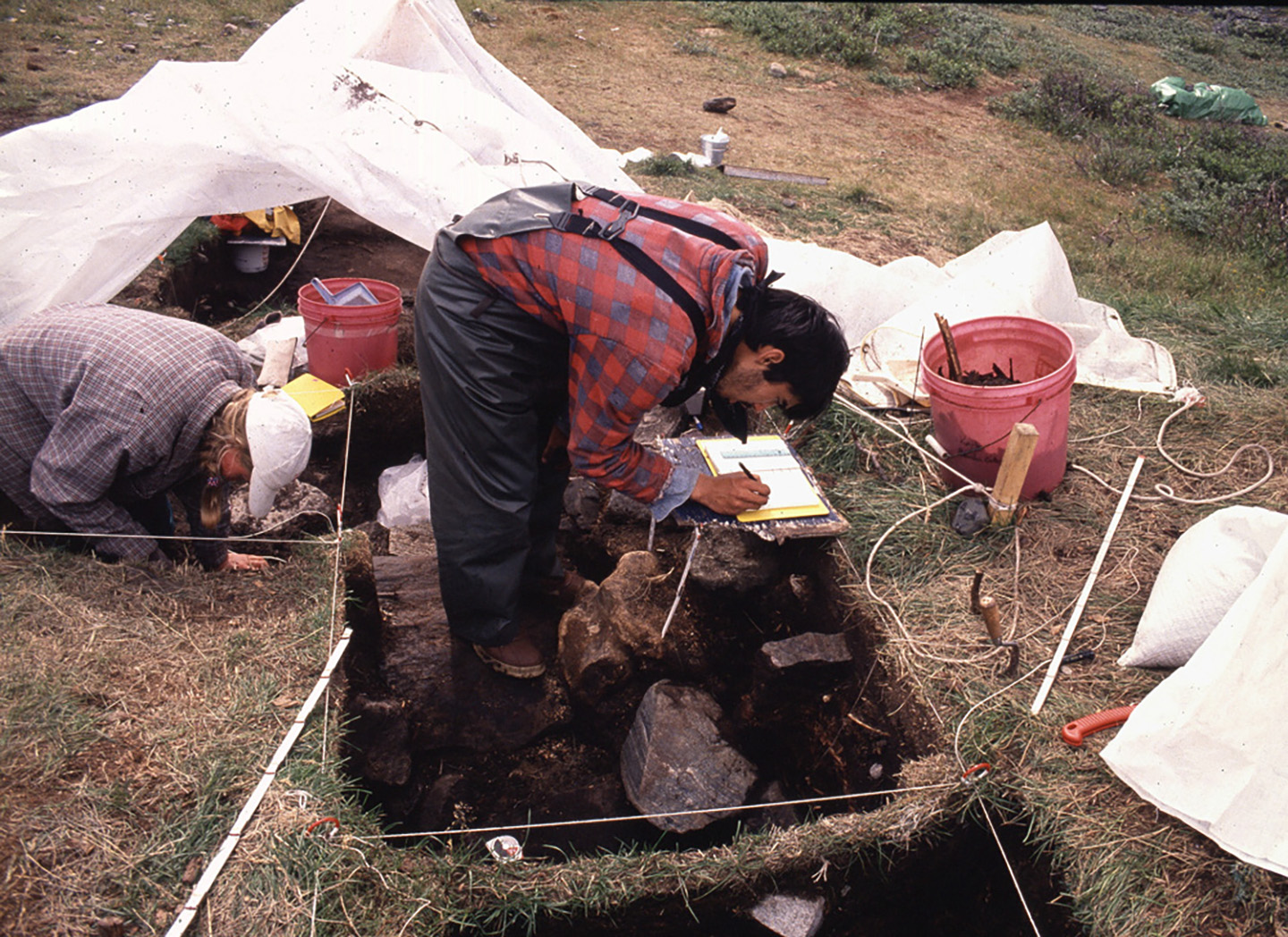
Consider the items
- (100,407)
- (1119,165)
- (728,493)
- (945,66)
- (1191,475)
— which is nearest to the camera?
(100,407)

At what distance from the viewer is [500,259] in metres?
2.38

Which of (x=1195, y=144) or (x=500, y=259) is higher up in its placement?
(x=500, y=259)

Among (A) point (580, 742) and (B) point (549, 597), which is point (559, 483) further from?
(A) point (580, 742)

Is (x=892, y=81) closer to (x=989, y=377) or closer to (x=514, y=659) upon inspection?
(x=989, y=377)

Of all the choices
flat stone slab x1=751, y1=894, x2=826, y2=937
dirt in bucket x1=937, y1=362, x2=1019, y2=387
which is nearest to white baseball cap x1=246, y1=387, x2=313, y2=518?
flat stone slab x1=751, y1=894, x2=826, y2=937

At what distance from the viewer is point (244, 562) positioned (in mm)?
3240

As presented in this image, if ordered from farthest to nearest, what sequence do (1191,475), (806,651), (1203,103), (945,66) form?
(1203,103)
(945,66)
(1191,475)
(806,651)

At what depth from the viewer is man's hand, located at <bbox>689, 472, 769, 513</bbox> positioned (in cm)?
285

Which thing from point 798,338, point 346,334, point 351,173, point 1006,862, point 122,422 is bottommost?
point 1006,862

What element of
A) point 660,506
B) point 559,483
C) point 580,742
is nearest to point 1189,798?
point 660,506

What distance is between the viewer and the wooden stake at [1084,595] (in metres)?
2.71

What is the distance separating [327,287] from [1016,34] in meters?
14.3

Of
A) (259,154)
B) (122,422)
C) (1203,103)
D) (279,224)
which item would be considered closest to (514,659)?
(122,422)

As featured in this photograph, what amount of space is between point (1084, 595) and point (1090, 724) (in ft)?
2.02
